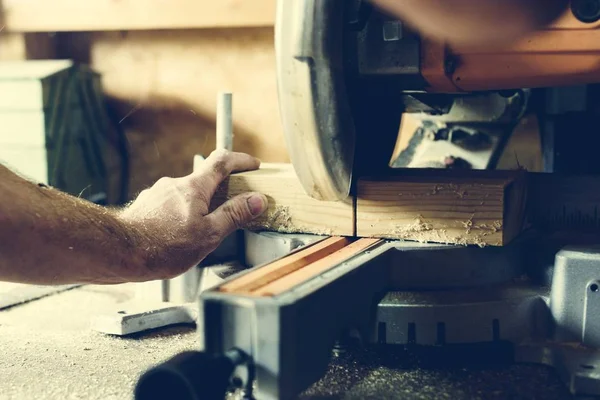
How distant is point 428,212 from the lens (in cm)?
106

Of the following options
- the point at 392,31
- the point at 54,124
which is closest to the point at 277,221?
the point at 392,31

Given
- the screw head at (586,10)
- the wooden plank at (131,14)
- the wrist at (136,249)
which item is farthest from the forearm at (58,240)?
the wooden plank at (131,14)

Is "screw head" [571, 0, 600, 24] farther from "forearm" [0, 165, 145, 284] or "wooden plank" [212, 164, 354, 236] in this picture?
"forearm" [0, 165, 145, 284]

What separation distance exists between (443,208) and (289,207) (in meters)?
0.26

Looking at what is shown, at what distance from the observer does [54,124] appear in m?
2.20

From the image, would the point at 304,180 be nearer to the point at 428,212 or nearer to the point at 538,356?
the point at 428,212

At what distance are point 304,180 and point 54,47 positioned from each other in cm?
185

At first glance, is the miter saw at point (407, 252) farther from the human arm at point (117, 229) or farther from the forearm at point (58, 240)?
the forearm at point (58, 240)

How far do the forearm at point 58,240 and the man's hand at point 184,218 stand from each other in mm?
34

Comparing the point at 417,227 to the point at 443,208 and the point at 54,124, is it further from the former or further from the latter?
the point at 54,124

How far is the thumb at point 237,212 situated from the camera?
1160 mm

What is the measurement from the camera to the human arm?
2.82 feet

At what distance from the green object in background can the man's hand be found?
1069 millimetres

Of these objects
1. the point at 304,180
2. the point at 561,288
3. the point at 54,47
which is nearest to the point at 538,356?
the point at 561,288
